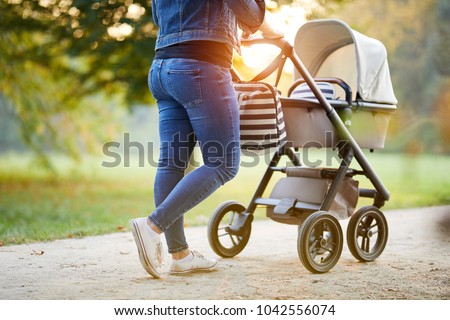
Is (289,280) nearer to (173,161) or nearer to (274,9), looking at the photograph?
(173,161)

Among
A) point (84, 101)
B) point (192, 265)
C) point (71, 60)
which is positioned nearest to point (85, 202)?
point (71, 60)

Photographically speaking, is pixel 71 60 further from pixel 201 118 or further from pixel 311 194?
pixel 201 118

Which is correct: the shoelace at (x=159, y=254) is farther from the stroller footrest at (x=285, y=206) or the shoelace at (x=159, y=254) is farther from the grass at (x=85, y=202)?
the grass at (x=85, y=202)

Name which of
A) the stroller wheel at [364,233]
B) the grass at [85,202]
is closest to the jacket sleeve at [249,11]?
the stroller wheel at [364,233]

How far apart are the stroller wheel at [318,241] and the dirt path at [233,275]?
2.4 inches

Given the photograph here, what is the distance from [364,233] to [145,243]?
149 centimetres

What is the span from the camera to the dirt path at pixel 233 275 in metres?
3.06

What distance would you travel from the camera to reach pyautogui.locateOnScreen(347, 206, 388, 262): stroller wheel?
3.83 m

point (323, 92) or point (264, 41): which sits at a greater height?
point (264, 41)

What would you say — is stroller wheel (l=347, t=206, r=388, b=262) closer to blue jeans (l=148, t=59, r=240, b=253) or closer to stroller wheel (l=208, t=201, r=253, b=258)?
stroller wheel (l=208, t=201, r=253, b=258)

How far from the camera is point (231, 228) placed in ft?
13.4

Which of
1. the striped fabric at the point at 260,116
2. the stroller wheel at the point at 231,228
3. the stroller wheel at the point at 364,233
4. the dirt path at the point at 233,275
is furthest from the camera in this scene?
the stroller wheel at the point at 231,228

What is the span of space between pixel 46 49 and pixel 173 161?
726 centimetres

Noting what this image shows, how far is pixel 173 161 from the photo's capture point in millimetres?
3312
